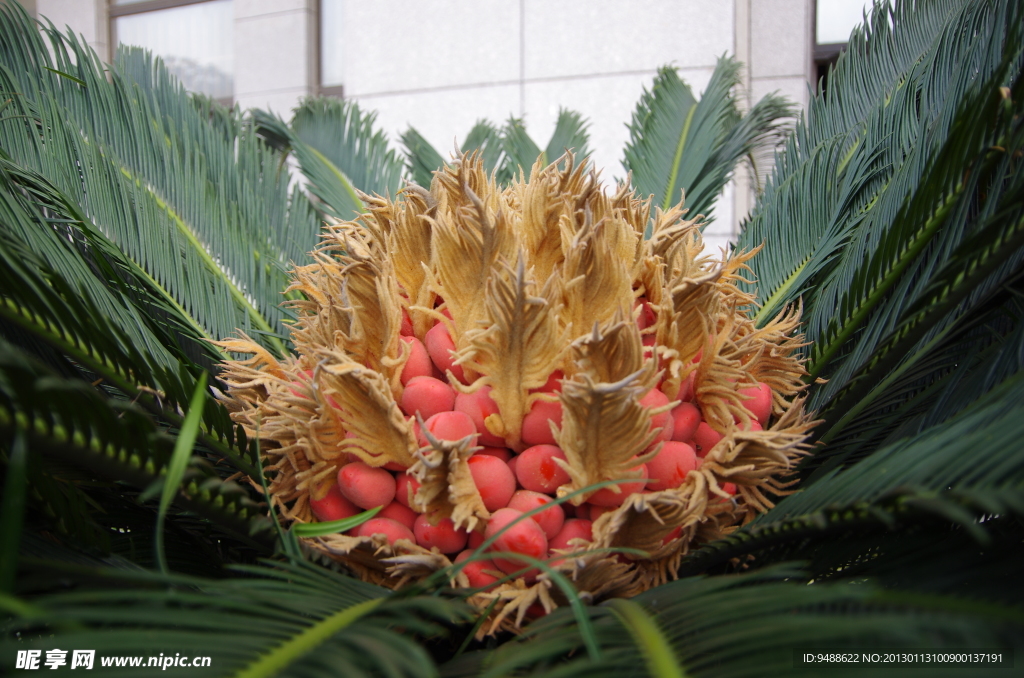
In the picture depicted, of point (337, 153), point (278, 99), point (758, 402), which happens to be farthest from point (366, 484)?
point (278, 99)

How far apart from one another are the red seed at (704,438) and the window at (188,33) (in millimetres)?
3711

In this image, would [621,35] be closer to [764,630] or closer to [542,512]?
[542,512]

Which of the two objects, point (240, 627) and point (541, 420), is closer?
point (240, 627)

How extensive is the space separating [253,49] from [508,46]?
1361mm

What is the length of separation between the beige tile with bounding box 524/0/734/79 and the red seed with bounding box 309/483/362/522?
2.37 metres

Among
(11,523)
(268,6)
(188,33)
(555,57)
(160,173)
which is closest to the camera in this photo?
(11,523)

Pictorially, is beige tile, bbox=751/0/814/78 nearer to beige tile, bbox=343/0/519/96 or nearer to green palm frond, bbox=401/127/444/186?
beige tile, bbox=343/0/519/96

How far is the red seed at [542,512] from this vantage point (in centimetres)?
57

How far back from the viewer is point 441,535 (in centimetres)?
58

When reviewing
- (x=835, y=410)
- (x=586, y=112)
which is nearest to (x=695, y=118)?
(x=835, y=410)

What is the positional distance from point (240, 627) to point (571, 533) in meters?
0.27

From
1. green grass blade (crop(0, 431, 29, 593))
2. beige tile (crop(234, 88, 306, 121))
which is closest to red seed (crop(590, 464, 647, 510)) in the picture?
green grass blade (crop(0, 431, 29, 593))

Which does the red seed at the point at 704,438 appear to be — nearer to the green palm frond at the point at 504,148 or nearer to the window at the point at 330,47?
the green palm frond at the point at 504,148

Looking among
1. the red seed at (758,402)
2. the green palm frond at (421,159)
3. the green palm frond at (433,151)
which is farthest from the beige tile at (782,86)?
the red seed at (758,402)
